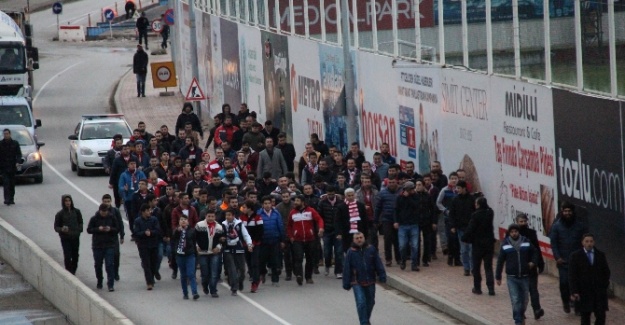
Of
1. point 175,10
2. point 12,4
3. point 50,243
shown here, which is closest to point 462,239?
point 50,243

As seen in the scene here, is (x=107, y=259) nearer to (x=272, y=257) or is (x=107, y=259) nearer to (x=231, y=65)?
(x=272, y=257)

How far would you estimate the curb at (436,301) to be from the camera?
62.5ft

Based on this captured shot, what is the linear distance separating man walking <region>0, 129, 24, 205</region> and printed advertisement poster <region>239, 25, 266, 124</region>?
8381 millimetres

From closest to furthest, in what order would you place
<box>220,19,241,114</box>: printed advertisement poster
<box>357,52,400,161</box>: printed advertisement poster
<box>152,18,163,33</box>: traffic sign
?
<box>357,52,400,161</box>: printed advertisement poster < <box>220,19,241,114</box>: printed advertisement poster < <box>152,18,163,33</box>: traffic sign

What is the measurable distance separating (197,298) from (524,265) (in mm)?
5294

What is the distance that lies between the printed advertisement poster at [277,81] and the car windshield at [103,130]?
11.9 ft

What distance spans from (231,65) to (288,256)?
745 inches

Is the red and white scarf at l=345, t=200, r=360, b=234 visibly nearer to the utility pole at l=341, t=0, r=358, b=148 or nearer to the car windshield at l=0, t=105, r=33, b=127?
the utility pole at l=341, t=0, r=358, b=148

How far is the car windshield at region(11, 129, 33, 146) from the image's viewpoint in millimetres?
33969

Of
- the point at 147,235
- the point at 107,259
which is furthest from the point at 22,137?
the point at 147,235

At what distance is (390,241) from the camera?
22953 millimetres

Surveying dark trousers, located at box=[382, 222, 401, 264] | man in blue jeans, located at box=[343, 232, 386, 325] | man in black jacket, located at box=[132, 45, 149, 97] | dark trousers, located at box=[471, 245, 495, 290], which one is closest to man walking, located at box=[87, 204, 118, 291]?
dark trousers, located at box=[382, 222, 401, 264]

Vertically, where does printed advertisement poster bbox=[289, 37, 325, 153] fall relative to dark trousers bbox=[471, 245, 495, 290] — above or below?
above

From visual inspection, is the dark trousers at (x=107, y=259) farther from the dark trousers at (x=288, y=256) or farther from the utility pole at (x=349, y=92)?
the utility pole at (x=349, y=92)
